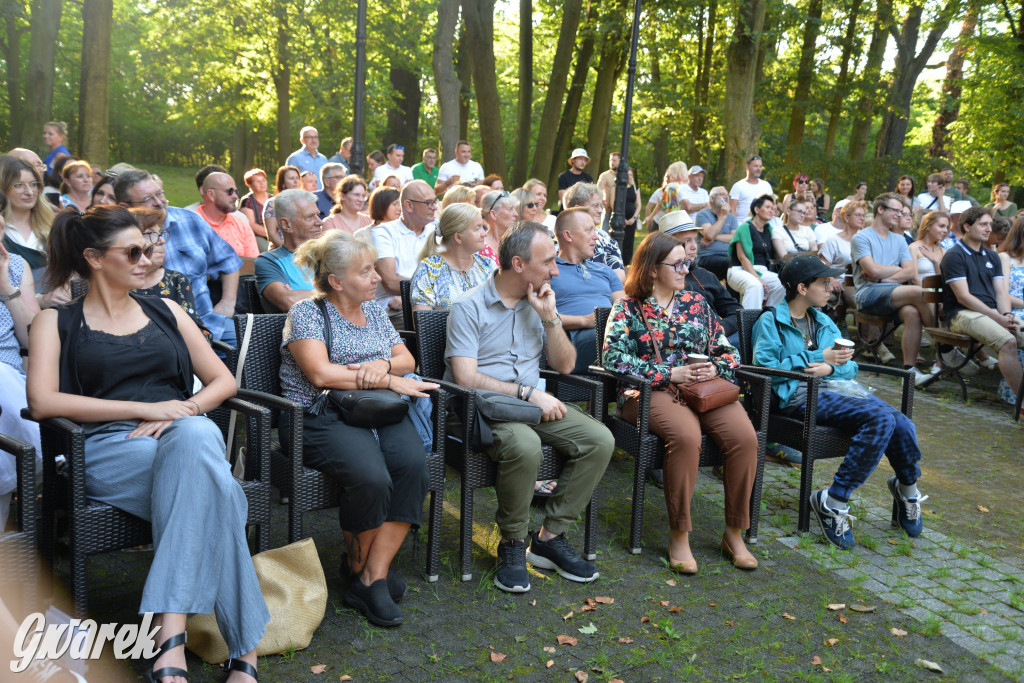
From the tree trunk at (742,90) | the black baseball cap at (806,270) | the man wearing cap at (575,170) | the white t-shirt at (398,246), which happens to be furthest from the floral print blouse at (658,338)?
the tree trunk at (742,90)

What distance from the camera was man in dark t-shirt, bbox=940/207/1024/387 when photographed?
8102 mm

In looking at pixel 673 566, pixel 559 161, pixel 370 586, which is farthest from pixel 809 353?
pixel 559 161

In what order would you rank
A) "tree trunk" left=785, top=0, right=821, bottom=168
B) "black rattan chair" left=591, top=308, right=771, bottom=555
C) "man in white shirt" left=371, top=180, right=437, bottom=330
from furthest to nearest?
"tree trunk" left=785, top=0, right=821, bottom=168 → "man in white shirt" left=371, top=180, right=437, bottom=330 → "black rattan chair" left=591, top=308, right=771, bottom=555

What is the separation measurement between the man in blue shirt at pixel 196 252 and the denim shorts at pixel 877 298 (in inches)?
262

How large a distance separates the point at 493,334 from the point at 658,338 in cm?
92

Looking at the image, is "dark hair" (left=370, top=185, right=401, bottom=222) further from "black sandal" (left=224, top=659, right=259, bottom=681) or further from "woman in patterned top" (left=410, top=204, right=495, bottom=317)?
"black sandal" (left=224, top=659, right=259, bottom=681)

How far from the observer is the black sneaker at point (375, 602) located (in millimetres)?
3551

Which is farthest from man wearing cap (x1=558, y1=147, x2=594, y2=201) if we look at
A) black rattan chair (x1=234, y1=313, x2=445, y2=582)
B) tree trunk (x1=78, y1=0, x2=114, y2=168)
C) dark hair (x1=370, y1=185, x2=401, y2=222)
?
black rattan chair (x1=234, y1=313, x2=445, y2=582)

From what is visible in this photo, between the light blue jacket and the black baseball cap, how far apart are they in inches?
6.7

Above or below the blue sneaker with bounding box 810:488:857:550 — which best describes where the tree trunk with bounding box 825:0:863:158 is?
above

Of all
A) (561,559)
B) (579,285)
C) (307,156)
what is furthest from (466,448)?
(307,156)

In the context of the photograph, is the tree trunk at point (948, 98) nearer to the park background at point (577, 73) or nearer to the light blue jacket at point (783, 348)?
the park background at point (577, 73)

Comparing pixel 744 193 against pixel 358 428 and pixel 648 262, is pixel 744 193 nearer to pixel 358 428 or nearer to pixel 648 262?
pixel 648 262

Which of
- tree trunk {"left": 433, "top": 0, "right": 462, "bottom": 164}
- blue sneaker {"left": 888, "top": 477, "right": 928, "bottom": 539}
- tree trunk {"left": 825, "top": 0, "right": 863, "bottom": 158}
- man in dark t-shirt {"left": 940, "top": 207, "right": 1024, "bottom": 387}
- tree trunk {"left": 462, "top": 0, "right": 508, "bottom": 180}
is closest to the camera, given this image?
blue sneaker {"left": 888, "top": 477, "right": 928, "bottom": 539}
